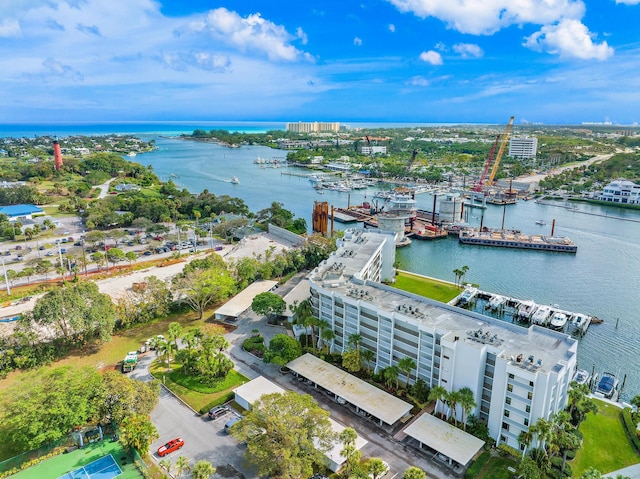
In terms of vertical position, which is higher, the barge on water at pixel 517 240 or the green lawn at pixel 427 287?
the barge on water at pixel 517 240

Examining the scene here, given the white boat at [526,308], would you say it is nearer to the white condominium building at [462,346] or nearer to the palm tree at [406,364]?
the white condominium building at [462,346]

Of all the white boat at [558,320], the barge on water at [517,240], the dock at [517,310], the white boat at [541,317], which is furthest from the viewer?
the barge on water at [517,240]

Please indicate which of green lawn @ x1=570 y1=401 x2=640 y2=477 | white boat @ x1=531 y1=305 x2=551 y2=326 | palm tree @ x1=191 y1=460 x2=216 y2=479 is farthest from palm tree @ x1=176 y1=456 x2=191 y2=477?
white boat @ x1=531 y1=305 x2=551 y2=326

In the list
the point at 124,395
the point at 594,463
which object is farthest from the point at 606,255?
the point at 124,395

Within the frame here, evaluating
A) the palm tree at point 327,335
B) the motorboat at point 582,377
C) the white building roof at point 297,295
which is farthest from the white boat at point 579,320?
the white building roof at point 297,295

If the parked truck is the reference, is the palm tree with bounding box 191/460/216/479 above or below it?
above

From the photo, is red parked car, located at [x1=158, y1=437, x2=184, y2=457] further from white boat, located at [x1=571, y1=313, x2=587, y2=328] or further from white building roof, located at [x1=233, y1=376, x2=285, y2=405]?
white boat, located at [x1=571, y1=313, x2=587, y2=328]

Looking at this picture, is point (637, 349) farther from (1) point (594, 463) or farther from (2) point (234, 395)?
(2) point (234, 395)
